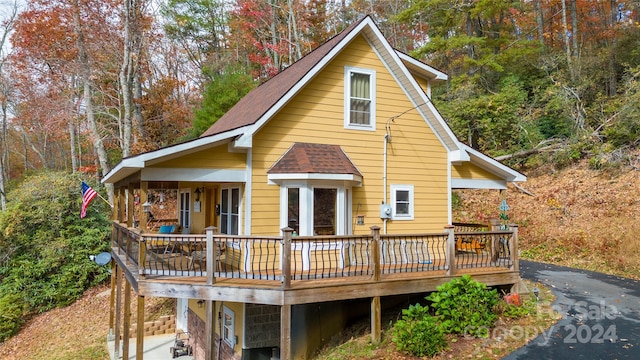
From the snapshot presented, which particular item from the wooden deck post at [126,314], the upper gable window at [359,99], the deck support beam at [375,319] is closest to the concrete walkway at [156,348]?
the wooden deck post at [126,314]

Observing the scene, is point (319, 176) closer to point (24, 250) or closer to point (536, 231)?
point (536, 231)

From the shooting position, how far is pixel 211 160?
9.17 metres

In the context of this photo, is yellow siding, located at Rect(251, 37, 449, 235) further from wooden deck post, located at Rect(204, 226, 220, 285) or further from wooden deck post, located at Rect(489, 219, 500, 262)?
wooden deck post, located at Rect(489, 219, 500, 262)

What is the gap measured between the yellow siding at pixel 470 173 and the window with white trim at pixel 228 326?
7800mm

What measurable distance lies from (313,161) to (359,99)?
261 centimetres

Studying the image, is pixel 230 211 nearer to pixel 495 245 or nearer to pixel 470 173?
pixel 495 245

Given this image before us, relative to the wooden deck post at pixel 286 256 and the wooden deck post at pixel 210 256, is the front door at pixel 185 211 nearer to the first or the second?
the wooden deck post at pixel 210 256

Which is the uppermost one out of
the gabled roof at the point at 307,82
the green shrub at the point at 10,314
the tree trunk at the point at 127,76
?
the tree trunk at the point at 127,76

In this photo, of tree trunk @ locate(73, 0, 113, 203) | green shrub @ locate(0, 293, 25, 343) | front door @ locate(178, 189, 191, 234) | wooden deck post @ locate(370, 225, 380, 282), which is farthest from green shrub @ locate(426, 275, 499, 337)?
tree trunk @ locate(73, 0, 113, 203)

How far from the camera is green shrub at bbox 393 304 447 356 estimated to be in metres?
7.64

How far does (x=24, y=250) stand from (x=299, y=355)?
55.6ft

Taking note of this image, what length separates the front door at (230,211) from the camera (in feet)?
33.6

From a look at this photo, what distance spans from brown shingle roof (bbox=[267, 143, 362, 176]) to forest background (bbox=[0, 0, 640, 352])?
1031 centimetres

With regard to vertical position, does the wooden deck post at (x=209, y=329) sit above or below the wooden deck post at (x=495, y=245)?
below
